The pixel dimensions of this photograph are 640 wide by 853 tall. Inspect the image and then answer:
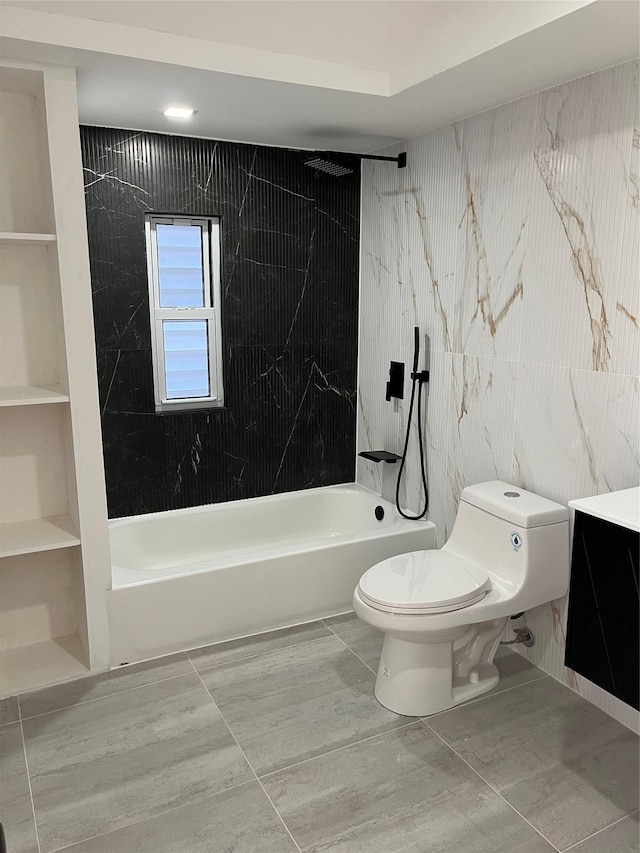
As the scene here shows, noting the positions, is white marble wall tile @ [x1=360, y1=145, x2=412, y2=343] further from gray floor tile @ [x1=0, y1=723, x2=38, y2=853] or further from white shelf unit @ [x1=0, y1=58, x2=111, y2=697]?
gray floor tile @ [x1=0, y1=723, x2=38, y2=853]

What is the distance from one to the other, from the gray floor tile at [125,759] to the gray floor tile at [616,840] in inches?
38.8

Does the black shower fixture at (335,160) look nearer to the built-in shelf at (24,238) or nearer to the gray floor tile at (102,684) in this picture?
the built-in shelf at (24,238)

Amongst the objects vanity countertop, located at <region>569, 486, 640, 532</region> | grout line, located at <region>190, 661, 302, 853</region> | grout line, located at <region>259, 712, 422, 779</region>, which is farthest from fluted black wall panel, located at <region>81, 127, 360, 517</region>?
vanity countertop, located at <region>569, 486, 640, 532</region>

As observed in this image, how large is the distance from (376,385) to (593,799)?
2187mm

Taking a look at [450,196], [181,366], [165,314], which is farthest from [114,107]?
[450,196]

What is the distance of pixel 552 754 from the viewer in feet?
7.18

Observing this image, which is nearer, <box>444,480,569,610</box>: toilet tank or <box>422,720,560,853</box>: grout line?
<box>422,720,560,853</box>: grout line

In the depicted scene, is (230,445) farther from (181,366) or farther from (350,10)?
(350,10)

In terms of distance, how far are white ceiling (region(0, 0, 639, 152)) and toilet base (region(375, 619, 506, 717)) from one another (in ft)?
6.34

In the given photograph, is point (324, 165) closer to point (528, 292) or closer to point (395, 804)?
point (528, 292)

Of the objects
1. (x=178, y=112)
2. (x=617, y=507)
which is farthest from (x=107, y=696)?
(x=178, y=112)

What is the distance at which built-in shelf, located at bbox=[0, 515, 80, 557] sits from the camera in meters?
2.43

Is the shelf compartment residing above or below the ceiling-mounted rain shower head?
below

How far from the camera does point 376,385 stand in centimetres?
366
